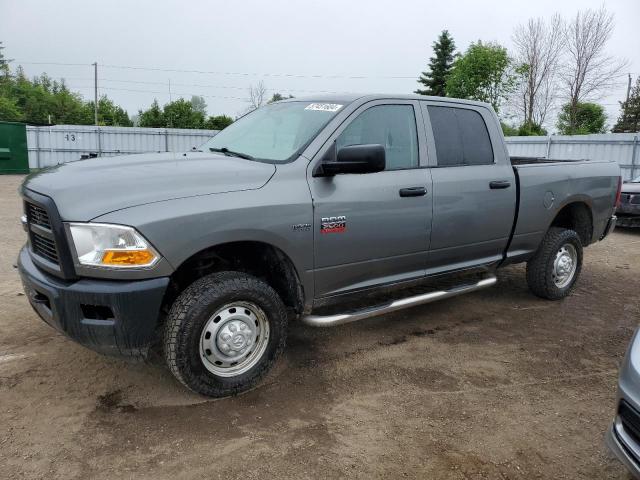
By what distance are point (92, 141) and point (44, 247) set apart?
797 inches

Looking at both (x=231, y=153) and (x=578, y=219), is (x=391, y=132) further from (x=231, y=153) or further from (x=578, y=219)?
(x=578, y=219)

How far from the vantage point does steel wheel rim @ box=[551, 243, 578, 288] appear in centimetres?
545

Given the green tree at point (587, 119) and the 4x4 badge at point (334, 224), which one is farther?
the green tree at point (587, 119)

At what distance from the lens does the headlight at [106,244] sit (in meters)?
2.78

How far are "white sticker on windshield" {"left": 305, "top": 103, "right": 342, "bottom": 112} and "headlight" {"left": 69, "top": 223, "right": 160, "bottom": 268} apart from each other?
1737 millimetres

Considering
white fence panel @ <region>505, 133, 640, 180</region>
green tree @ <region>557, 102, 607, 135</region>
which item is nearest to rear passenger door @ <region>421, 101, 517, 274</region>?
white fence panel @ <region>505, 133, 640, 180</region>

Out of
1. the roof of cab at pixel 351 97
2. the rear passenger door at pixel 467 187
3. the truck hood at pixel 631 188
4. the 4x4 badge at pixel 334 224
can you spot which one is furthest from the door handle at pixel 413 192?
the truck hood at pixel 631 188

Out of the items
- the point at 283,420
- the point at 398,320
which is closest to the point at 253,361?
the point at 283,420

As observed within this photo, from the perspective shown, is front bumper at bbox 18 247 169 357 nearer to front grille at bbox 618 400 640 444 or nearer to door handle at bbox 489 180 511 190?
front grille at bbox 618 400 640 444

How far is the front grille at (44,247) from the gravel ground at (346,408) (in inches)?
35.4

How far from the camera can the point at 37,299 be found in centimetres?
316

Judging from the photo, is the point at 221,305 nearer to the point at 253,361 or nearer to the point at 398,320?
the point at 253,361

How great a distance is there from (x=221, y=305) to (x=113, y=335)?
0.61 meters

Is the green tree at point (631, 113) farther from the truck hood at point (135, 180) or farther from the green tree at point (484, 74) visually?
the truck hood at point (135, 180)
